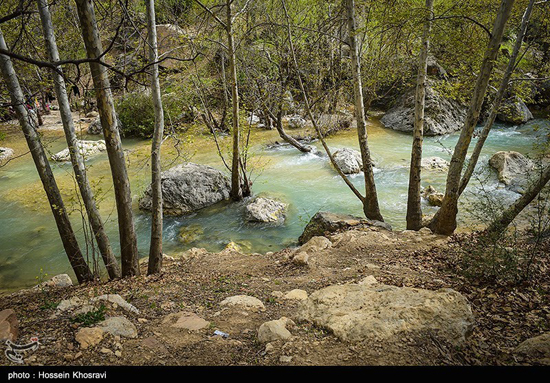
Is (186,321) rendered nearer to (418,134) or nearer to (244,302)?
(244,302)

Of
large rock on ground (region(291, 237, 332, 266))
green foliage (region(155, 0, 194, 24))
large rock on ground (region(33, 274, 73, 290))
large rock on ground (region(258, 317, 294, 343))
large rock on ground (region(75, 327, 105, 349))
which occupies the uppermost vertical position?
green foliage (region(155, 0, 194, 24))

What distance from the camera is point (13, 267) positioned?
6984 millimetres

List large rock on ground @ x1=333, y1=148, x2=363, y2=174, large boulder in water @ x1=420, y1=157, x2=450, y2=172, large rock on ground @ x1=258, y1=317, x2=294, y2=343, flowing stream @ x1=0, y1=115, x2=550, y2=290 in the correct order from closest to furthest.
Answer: large rock on ground @ x1=258, y1=317, x2=294, y2=343, flowing stream @ x1=0, y1=115, x2=550, y2=290, large boulder in water @ x1=420, y1=157, x2=450, y2=172, large rock on ground @ x1=333, y1=148, x2=363, y2=174

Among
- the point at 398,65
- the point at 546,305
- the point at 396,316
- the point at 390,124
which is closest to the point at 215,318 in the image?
the point at 396,316

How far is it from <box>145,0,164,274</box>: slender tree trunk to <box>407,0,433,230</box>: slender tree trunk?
4.01 m

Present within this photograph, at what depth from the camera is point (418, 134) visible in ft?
20.0

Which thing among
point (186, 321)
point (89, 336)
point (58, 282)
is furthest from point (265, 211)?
point (89, 336)

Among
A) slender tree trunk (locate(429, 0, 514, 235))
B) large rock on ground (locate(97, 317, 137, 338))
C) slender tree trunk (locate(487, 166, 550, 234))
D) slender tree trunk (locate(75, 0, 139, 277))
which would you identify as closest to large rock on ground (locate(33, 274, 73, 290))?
slender tree trunk (locate(75, 0, 139, 277))

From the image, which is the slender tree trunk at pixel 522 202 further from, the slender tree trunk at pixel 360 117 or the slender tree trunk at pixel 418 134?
the slender tree trunk at pixel 360 117

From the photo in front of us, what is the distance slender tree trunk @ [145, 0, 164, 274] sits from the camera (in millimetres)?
4719

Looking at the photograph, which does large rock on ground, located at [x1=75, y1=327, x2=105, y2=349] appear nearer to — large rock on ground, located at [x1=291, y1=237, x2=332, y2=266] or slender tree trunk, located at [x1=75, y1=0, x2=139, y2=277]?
slender tree trunk, located at [x1=75, y1=0, x2=139, y2=277]

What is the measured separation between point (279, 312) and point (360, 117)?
13.4 feet

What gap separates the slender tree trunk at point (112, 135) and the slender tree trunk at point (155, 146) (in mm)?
313
